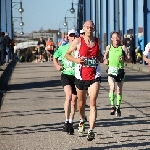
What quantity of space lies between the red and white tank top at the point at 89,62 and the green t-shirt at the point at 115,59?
11.3ft

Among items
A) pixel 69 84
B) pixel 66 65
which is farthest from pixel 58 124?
pixel 66 65

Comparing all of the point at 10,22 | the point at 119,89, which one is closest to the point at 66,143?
the point at 119,89

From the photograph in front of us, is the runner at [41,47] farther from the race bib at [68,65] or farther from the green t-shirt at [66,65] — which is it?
the race bib at [68,65]

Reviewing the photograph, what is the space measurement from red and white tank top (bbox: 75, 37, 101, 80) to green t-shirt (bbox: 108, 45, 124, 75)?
11.3ft

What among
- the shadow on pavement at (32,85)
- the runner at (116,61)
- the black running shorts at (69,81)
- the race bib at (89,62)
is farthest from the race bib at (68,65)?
the shadow on pavement at (32,85)

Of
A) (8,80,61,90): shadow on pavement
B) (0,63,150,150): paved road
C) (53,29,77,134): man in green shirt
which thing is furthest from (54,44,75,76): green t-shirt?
(8,80,61,90): shadow on pavement

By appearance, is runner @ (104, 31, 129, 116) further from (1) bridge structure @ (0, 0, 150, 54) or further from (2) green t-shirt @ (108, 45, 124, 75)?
(1) bridge structure @ (0, 0, 150, 54)

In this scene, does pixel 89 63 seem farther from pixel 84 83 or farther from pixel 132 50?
pixel 132 50

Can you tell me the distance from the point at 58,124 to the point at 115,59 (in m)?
2.22

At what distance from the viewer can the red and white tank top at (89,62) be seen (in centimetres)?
950

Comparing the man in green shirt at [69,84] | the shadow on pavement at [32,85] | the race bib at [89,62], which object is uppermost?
the race bib at [89,62]

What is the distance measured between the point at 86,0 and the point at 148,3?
2985 centimetres

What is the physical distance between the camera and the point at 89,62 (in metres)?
9.51

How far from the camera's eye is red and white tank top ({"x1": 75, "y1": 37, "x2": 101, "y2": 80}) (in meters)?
9.50
